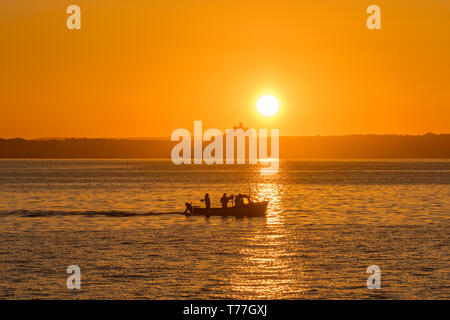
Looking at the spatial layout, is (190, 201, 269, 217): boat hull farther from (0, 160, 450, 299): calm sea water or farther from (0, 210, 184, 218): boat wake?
(0, 210, 184, 218): boat wake

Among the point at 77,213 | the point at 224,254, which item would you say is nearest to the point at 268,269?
the point at 224,254

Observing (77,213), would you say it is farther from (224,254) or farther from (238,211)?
(224,254)

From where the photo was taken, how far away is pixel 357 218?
65750 mm

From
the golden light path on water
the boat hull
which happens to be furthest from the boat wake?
the golden light path on water

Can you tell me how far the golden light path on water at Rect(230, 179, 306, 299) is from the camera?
28.7 metres

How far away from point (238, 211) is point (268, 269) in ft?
98.3

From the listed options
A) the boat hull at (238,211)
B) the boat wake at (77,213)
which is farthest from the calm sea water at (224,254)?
the boat hull at (238,211)

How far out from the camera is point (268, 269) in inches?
1348

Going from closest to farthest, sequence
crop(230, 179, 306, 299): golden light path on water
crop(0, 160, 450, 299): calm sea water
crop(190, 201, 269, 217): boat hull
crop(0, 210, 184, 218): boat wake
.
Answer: crop(230, 179, 306, 299): golden light path on water < crop(0, 160, 450, 299): calm sea water < crop(190, 201, 269, 217): boat hull < crop(0, 210, 184, 218): boat wake

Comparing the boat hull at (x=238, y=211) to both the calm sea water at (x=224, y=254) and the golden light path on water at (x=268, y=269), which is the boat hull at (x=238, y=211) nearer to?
the calm sea water at (x=224, y=254)

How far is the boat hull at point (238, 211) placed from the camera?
6334cm

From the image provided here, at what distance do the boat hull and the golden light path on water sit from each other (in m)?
11.9

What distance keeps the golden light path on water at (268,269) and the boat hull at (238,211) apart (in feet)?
39.1

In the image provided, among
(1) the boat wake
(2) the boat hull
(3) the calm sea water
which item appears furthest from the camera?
(1) the boat wake
